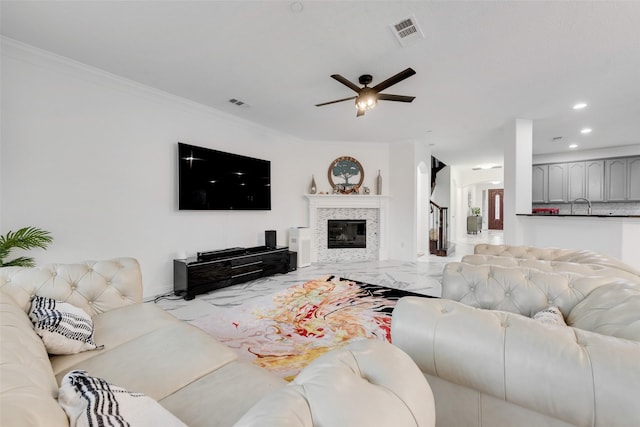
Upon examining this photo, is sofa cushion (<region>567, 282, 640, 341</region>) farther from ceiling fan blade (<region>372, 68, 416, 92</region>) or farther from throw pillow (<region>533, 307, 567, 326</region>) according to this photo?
ceiling fan blade (<region>372, 68, 416, 92</region>)

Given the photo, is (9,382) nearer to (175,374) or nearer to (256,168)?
(175,374)

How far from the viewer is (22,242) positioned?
2.38m

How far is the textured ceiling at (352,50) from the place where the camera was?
2119 mm

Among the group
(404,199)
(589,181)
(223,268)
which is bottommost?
(223,268)

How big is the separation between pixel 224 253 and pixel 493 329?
3713 millimetres

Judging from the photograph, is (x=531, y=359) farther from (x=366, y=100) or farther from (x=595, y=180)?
(x=595, y=180)

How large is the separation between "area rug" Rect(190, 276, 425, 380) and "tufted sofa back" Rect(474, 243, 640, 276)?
1272mm

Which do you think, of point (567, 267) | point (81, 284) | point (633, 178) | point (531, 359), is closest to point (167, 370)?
point (81, 284)

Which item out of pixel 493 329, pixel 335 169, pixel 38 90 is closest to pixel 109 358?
pixel 493 329

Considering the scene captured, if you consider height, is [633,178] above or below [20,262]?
above

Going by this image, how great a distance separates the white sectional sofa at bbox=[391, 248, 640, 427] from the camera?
2.32 feet

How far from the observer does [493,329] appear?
0.91m

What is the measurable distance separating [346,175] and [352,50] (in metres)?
3.68

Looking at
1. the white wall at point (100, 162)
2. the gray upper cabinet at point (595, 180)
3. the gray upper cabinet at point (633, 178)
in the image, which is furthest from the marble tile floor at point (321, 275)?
the gray upper cabinet at point (633, 178)
